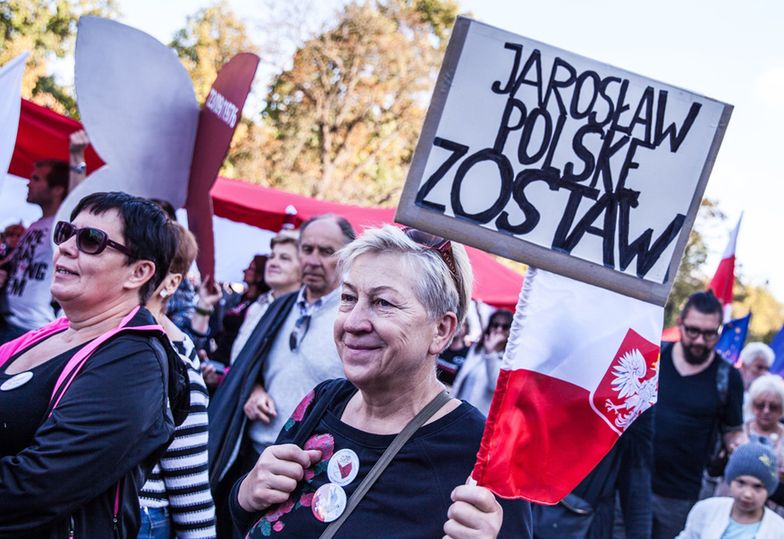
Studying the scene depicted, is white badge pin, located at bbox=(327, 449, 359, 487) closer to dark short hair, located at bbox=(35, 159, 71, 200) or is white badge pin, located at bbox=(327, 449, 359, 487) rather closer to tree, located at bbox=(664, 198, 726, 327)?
dark short hair, located at bbox=(35, 159, 71, 200)

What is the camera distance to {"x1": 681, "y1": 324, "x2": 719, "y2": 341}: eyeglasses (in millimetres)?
4957

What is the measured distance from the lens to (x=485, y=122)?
1848 mm

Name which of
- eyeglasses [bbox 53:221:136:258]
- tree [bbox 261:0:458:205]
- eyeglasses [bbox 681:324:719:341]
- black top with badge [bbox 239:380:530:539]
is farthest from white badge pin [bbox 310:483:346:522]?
tree [bbox 261:0:458:205]

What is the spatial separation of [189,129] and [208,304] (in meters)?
1.47

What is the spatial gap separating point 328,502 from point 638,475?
8.82 ft

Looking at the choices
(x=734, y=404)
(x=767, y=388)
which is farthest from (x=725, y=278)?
(x=734, y=404)

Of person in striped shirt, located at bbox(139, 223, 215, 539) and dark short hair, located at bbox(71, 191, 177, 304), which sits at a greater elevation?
dark short hair, located at bbox(71, 191, 177, 304)

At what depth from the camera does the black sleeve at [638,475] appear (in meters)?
4.11

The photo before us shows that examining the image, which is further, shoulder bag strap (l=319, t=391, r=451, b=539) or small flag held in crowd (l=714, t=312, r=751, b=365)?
small flag held in crowd (l=714, t=312, r=751, b=365)

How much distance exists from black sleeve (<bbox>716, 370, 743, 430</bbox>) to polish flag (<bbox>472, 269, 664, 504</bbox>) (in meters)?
3.37

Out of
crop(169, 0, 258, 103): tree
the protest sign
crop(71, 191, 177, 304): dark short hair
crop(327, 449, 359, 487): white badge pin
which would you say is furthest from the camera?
crop(169, 0, 258, 103): tree

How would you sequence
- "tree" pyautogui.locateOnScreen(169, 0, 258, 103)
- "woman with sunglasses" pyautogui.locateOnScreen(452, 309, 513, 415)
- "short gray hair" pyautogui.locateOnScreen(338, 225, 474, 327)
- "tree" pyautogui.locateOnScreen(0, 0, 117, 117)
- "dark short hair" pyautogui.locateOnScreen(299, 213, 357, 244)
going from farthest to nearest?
"tree" pyautogui.locateOnScreen(169, 0, 258, 103) → "tree" pyautogui.locateOnScreen(0, 0, 117, 117) → "woman with sunglasses" pyautogui.locateOnScreen(452, 309, 513, 415) → "dark short hair" pyautogui.locateOnScreen(299, 213, 357, 244) → "short gray hair" pyautogui.locateOnScreen(338, 225, 474, 327)

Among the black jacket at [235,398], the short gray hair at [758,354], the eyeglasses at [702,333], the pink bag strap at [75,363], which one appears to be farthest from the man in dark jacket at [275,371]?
the short gray hair at [758,354]

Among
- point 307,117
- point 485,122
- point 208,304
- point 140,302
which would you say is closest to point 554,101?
point 485,122
